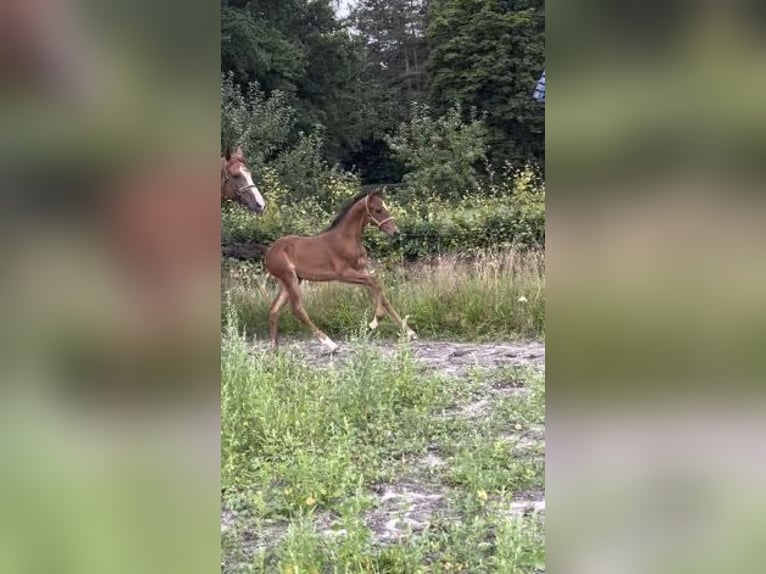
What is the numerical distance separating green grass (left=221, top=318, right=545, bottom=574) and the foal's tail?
0.28m

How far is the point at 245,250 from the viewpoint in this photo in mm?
2840

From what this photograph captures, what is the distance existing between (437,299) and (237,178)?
36.2 inches

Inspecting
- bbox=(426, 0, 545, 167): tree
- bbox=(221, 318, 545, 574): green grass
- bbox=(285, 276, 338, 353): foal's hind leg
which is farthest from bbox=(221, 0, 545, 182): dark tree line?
bbox=(221, 318, 545, 574): green grass

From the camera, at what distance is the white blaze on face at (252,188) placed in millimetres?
2722

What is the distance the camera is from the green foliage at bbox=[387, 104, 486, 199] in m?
2.57

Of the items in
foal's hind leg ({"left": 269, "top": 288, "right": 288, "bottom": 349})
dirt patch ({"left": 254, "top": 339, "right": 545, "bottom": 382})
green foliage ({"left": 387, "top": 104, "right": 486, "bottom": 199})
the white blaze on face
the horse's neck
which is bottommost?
dirt patch ({"left": 254, "top": 339, "right": 545, "bottom": 382})

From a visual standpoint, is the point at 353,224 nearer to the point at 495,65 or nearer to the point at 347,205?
the point at 347,205

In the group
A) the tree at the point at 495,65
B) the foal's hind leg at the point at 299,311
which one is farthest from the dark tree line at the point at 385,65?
the foal's hind leg at the point at 299,311

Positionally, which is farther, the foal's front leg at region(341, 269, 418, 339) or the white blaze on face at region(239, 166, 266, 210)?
the foal's front leg at region(341, 269, 418, 339)
